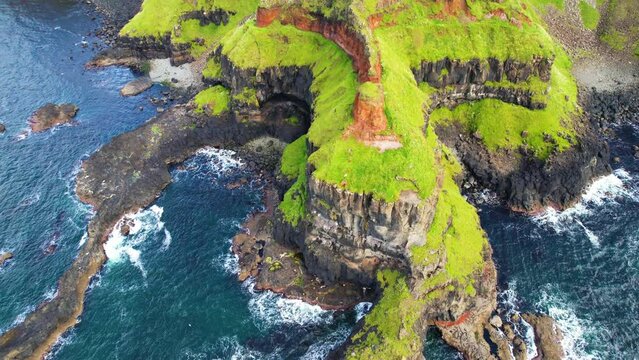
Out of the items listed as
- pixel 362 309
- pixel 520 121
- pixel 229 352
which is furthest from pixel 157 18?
pixel 362 309

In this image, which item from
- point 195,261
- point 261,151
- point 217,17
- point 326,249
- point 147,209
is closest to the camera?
point 326,249

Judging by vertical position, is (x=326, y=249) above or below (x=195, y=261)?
above

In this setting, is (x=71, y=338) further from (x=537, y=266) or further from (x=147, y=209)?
(x=537, y=266)

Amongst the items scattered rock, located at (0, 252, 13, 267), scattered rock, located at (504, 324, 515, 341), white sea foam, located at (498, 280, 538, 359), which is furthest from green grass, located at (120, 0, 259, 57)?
scattered rock, located at (504, 324, 515, 341)

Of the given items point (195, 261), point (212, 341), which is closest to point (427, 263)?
point (212, 341)

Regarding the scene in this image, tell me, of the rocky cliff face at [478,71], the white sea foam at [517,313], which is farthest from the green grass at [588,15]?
the white sea foam at [517,313]

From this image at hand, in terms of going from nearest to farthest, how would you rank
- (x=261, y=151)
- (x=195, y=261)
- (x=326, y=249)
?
(x=326, y=249) < (x=195, y=261) < (x=261, y=151)
